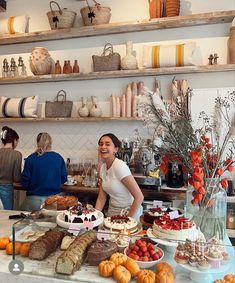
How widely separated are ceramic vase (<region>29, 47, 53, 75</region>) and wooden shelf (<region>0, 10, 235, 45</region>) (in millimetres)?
240

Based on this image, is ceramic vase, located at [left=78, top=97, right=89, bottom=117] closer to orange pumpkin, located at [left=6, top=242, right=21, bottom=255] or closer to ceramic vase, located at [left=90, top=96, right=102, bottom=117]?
ceramic vase, located at [left=90, top=96, right=102, bottom=117]

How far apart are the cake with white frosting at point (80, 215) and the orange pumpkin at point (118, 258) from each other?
0.38m

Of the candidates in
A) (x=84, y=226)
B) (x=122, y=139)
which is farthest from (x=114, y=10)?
(x=84, y=226)

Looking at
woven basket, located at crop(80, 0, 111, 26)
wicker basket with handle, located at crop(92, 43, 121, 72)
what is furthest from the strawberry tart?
woven basket, located at crop(80, 0, 111, 26)

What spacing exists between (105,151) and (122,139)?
1.39 meters

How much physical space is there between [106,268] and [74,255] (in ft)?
0.51

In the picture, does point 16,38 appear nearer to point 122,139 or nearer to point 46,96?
point 46,96

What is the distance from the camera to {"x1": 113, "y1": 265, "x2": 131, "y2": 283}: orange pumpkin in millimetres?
1235

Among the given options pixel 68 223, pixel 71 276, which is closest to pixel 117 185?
pixel 68 223

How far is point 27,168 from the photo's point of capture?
10.6 ft

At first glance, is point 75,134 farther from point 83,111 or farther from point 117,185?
point 117,185

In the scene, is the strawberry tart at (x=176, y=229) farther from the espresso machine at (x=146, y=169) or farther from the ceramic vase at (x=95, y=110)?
the ceramic vase at (x=95, y=110)

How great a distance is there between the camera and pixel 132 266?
1.29 meters

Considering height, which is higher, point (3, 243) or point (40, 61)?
point (40, 61)
